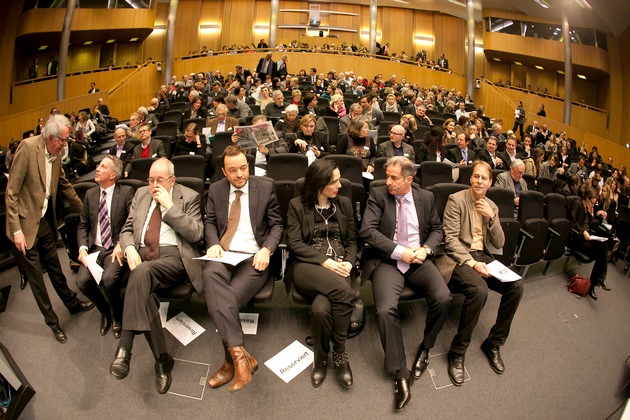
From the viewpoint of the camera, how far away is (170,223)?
8.30 ft

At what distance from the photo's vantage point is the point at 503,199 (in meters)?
3.50

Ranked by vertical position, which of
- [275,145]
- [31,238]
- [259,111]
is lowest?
[31,238]

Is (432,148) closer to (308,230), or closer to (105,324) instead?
(308,230)

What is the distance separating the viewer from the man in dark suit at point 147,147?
4613 mm

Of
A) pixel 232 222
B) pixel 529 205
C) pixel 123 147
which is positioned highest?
pixel 123 147

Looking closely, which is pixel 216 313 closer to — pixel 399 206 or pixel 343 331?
pixel 343 331

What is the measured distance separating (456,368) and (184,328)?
6.02ft

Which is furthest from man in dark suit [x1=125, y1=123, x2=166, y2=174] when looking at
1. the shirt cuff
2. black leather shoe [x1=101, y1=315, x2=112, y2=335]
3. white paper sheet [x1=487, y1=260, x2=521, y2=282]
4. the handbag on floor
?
the handbag on floor

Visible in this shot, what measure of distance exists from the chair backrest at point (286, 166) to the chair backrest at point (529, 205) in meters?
2.11

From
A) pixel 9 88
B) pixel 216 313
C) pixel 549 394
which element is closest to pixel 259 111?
pixel 216 313

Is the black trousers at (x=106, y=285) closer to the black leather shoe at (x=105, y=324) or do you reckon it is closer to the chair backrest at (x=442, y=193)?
the black leather shoe at (x=105, y=324)

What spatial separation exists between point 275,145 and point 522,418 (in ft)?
11.5

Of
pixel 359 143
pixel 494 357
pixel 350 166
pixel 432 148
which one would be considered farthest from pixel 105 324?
pixel 432 148

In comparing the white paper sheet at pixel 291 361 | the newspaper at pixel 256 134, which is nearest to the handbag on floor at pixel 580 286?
the white paper sheet at pixel 291 361
